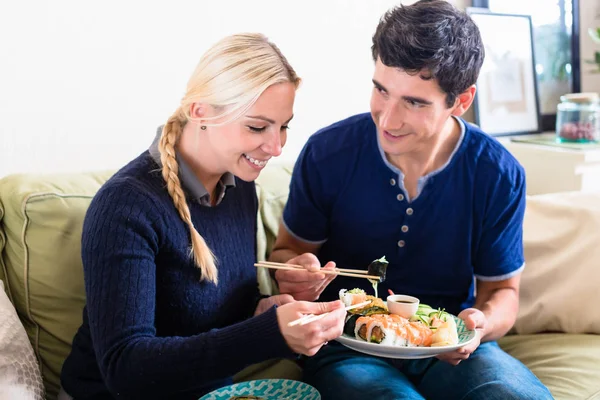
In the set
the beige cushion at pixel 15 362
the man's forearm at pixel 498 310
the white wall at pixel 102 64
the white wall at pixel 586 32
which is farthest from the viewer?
the white wall at pixel 586 32

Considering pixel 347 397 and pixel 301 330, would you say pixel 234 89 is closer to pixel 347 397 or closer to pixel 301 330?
pixel 301 330

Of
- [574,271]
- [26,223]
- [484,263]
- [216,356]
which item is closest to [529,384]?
[484,263]

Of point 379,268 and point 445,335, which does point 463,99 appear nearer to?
point 379,268


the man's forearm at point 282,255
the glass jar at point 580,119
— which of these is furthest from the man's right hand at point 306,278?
the glass jar at point 580,119

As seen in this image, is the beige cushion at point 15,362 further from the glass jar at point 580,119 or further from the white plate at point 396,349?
the glass jar at point 580,119

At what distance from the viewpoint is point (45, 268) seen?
163 cm

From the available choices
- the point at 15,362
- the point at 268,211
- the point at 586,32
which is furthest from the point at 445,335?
the point at 586,32

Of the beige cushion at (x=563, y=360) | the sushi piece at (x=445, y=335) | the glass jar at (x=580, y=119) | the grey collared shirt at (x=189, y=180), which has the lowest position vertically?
the beige cushion at (x=563, y=360)

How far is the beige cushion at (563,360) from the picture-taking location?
171 cm

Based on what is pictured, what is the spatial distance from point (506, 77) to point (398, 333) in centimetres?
174

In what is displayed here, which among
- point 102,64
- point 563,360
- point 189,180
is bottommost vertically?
point 563,360

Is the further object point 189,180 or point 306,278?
point 306,278

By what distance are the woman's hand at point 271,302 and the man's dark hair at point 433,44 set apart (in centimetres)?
59

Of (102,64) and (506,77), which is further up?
(102,64)
